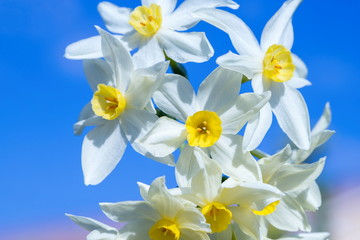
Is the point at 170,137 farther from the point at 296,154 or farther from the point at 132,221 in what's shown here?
the point at 296,154

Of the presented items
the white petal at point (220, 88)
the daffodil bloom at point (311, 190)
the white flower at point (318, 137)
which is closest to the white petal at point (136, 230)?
the white petal at point (220, 88)

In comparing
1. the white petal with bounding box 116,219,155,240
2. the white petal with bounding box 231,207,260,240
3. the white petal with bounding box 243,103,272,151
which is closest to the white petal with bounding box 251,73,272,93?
the white petal with bounding box 243,103,272,151

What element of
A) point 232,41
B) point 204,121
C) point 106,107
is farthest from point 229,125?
point 106,107

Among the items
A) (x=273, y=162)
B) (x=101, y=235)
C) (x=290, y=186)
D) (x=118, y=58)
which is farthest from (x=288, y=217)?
(x=118, y=58)

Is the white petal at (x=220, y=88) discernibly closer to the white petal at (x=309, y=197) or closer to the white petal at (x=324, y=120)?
the white petal at (x=309, y=197)

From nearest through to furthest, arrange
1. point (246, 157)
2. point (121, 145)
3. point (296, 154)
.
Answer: point (246, 157) < point (121, 145) < point (296, 154)

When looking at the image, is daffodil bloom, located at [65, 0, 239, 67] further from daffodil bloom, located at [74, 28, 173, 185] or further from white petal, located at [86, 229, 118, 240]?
white petal, located at [86, 229, 118, 240]

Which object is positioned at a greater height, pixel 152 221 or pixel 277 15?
pixel 277 15
